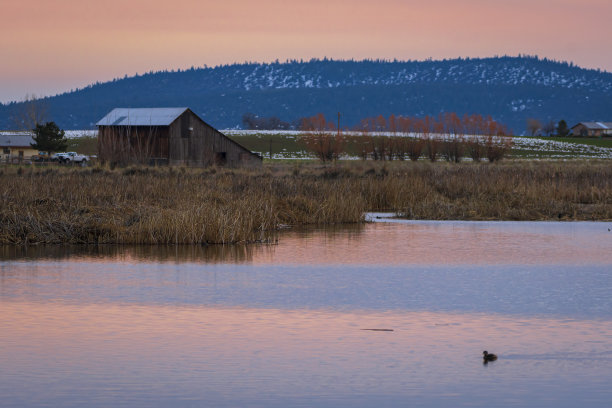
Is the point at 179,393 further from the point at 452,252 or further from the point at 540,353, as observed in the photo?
the point at 452,252

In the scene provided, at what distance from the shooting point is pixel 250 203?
26750mm

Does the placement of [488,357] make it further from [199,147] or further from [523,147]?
[523,147]

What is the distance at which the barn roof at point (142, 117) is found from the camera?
2734 inches

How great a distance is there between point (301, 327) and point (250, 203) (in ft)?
45.5

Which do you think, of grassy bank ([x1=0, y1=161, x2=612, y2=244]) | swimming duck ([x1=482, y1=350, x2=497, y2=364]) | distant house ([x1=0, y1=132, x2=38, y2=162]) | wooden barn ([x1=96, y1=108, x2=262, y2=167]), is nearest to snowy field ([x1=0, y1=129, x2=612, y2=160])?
distant house ([x1=0, y1=132, x2=38, y2=162])

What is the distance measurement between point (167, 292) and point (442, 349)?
6.22 meters

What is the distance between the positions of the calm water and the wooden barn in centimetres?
4622

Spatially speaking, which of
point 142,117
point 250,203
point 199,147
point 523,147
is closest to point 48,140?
point 142,117

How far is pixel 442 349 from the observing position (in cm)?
1171

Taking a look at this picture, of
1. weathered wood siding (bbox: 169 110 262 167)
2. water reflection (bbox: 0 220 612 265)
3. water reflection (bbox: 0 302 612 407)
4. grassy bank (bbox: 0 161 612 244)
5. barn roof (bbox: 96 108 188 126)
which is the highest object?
barn roof (bbox: 96 108 188 126)

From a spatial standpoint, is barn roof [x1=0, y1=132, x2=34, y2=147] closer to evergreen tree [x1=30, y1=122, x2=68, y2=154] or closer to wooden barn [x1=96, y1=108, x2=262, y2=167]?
evergreen tree [x1=30, y1=122, x2=68, y2=154]

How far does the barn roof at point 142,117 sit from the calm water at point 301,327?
48.0m

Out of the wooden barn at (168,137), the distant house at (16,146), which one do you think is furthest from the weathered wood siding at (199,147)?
the distant house at (16,146)

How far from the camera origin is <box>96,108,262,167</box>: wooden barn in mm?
68125
